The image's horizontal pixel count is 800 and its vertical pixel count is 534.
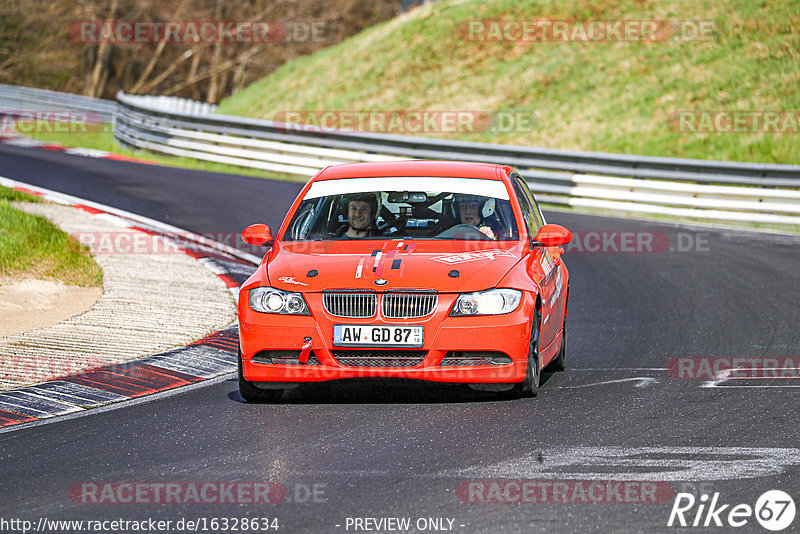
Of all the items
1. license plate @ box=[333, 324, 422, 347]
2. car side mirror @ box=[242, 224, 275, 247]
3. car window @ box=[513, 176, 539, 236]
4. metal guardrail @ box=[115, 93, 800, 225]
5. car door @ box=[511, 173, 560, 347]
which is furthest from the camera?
metal guardrail @ box=[115, 93, 800, 225]

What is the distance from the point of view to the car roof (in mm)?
9383

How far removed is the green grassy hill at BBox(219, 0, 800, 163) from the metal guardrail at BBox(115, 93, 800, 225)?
5.97m

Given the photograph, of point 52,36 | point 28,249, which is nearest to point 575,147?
point 28,249

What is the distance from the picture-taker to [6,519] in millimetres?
5418

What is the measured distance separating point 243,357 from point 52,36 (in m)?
50.0

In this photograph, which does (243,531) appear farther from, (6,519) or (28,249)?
(28,249)

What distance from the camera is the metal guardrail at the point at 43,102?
34906 mm

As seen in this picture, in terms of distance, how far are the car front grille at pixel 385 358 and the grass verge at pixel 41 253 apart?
5.64m

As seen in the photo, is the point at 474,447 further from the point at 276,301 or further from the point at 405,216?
the point at 405,216

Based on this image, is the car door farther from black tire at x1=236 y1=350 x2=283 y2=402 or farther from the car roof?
black tire at x1=236 y1=350 x2=283 y2=402

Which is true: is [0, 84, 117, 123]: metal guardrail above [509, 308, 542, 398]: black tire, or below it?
above

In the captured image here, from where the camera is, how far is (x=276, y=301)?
314 inches

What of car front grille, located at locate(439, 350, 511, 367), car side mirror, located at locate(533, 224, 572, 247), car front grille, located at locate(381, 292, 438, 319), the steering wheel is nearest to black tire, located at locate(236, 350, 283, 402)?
car front grille, located at locate(381, 292, 438, 319)

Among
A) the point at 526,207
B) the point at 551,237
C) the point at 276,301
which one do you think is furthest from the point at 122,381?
the point at 526,207
